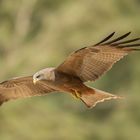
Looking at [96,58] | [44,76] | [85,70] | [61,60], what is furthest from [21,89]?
[61,60]

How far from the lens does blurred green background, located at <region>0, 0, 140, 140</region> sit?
16.0 metres

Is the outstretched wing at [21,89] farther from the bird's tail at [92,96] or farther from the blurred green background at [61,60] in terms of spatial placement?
the blurred green background at [61,60]

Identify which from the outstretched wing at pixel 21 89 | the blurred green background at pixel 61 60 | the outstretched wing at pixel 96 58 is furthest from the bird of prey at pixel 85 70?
the blurred green background at pixel 61 60

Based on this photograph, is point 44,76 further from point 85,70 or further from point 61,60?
point 61,60

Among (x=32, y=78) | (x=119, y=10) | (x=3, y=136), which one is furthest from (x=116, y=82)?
(x=32, y=78)

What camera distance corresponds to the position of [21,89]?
9.40 m

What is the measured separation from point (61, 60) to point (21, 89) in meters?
8.27

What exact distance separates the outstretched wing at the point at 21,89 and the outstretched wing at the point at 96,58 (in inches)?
21.7

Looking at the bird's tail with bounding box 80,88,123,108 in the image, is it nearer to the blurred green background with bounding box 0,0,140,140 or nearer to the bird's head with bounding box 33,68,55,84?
the bird's head with bounding box 33,68,55,84

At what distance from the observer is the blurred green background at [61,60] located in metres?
16.0

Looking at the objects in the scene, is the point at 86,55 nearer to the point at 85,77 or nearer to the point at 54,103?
the point at 85,77

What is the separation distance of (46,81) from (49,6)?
554 inches

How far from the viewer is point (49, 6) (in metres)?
22.8

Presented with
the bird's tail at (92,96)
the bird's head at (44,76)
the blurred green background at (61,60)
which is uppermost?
the bird's head at (44,76)
